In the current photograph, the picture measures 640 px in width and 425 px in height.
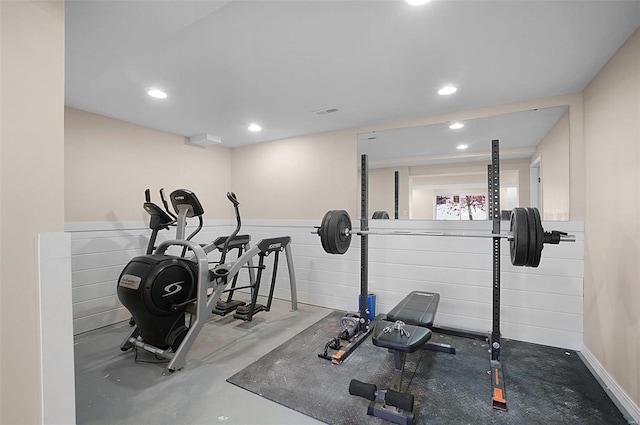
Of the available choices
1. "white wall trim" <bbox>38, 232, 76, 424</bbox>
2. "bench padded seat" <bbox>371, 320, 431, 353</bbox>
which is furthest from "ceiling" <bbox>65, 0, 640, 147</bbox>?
"bench padded seat" <bbox>371, 320, 431, 353</bbox>

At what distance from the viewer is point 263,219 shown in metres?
4.71

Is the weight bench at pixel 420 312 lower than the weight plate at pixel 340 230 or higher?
A: lower

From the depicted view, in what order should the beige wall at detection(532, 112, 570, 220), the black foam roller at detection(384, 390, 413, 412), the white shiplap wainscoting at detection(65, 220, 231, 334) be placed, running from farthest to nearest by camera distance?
the white shiplap wainscoting at detection(65, 220, 231, 334) → the beige wall at detection(532, 112, 570, 220) → the black foam roller at detection(384, 390, 413, 412)

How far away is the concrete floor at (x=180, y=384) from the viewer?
185cm

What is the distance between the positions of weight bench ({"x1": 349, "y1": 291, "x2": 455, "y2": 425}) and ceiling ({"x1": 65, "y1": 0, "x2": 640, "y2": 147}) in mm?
2004

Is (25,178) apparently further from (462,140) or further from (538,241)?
(462,140)

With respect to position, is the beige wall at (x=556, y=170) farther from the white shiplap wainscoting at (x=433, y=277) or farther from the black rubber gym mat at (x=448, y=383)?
the black rubber gym mat at (x=448, y=383)

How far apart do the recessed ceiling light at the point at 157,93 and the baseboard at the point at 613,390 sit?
4.29 meters

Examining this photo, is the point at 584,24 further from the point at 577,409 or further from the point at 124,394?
the point at 124,394

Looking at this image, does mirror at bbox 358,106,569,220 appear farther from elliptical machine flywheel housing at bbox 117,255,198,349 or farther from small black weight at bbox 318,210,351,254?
elliptical machine flywheel housing at bbox 117,255,198,349

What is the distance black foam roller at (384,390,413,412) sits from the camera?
1758 mm

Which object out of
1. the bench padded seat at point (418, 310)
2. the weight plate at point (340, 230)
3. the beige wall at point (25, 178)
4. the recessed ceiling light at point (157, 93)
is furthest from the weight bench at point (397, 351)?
the recessed ceiling light at point (157, 93)

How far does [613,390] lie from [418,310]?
1.37 metres

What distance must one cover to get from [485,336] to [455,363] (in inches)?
22.9
